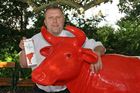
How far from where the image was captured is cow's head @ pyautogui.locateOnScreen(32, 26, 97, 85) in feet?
10.9

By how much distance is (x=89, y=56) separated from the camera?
11.5 feet

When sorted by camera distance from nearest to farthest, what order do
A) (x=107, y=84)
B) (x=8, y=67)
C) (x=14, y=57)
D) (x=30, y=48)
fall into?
(x=107, y=84)
(x=30, y=48)
(x=8, y=67)
(x=14, y=57)

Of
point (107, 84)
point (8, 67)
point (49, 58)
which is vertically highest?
point (49, 58)

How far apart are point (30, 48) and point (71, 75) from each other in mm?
737

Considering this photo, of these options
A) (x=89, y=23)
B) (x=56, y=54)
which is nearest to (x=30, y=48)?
(x=56, y=54)

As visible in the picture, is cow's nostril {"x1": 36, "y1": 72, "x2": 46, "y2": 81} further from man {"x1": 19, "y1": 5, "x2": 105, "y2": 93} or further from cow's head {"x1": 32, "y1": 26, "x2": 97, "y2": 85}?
man {"x1": 19, "y1": 5, "x2": 105, "y2": 93}

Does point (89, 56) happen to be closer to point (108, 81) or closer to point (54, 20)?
point (108, 81)

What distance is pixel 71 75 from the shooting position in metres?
3.50

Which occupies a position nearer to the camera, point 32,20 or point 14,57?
point 14,57

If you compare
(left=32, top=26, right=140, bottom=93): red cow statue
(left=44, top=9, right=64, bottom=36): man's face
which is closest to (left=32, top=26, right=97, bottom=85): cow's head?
(left=32, top=26, right=140, bottom=93): red cow statue

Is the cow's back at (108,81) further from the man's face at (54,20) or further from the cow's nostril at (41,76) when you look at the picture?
the man's face at (54,20)

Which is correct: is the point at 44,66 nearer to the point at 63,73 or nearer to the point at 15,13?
the point at 63,73

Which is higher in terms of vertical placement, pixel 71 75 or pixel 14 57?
pixel 71 75

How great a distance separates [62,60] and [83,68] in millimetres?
275
